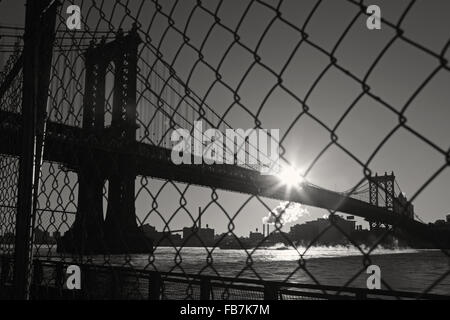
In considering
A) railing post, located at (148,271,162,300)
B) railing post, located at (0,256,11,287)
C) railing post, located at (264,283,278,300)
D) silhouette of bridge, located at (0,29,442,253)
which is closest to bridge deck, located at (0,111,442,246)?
silhouette of bridge, located at (0,29,442,253)

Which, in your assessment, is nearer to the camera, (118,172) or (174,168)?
(174,168)

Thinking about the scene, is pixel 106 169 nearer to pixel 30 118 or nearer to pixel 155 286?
pixel 155 286

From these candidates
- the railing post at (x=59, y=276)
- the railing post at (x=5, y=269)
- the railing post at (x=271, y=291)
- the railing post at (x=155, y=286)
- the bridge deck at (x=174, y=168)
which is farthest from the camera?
the railing post at (x=5, y=269)

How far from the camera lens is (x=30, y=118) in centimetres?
177

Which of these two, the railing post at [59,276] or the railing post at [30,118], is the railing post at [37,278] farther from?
the railing post at [30,118]

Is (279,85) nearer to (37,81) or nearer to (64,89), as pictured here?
(37,81)

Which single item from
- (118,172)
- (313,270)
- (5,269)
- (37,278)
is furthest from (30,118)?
(313,270)

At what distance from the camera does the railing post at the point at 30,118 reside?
5.59 feet

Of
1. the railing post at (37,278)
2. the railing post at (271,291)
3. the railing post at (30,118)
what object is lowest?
the railing post at (271,291)

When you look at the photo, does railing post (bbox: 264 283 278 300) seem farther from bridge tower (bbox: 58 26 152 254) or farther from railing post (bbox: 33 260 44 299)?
railing post (bbox: 33 260 44 299)

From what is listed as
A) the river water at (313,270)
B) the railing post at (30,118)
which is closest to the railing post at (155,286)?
the river water at (313,270)

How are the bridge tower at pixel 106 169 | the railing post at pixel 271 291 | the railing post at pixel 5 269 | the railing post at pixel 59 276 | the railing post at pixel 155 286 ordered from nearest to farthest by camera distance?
the bridge tower at pixel 106 169, the railing post at pixel 271 291, the railing post at pixel 59 276, the railing post at pixel 155 286, the railing post at pixel 5 269

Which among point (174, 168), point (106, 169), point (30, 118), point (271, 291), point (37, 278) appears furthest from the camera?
point (106, 169)

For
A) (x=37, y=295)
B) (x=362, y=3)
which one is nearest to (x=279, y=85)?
(x=362, y=3)
